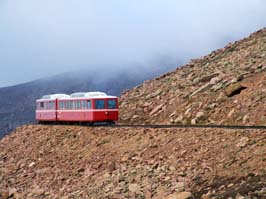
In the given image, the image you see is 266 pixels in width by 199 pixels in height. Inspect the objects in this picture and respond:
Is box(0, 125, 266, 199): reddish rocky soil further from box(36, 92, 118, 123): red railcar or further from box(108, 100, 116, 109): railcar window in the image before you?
box(108, 100, 116, 109): railcar window

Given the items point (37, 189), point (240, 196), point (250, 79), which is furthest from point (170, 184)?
point (250, 79)

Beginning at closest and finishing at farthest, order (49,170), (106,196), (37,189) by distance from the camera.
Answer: (106,196), (37,189), (49,170)

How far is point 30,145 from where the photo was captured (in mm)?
40562

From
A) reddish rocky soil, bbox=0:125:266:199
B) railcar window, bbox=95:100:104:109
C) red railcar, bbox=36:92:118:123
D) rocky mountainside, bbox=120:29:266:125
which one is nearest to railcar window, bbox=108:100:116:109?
red railcar, bbox=36:92:118:123

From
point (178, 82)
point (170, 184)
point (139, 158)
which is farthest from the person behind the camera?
point (178, 82)

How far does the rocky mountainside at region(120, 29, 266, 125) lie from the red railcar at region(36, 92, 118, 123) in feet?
9.81

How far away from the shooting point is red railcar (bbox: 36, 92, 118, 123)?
40875mm

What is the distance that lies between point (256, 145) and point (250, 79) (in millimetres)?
18049

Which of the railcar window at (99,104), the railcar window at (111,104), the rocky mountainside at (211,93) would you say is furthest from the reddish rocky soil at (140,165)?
the rocky mountainside at (211,93)

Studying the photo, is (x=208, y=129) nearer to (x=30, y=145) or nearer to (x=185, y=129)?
(x=185, y=129)

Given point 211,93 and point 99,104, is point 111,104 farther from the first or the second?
point 211,93

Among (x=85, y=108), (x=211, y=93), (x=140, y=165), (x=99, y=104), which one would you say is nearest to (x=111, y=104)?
(x=99, y=104)

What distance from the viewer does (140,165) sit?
1037 inches

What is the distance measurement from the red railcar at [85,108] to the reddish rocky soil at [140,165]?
7.98 feet
